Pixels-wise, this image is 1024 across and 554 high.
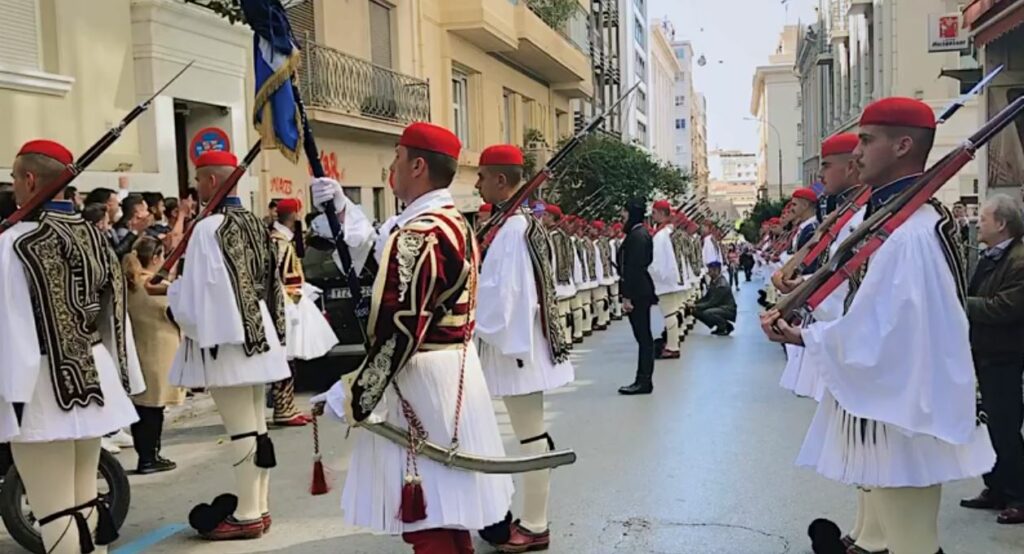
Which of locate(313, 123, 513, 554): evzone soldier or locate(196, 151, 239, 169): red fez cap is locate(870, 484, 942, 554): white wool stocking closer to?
locate(313, 123, 513, 554): evzone soldier

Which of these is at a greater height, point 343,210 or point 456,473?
point 343,210

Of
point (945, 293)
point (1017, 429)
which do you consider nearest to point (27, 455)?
point (945, 293)

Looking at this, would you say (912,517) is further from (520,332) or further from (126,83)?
(126,83)

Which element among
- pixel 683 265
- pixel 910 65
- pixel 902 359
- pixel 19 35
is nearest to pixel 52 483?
pixel 902 359

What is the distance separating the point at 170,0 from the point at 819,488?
10.5 m

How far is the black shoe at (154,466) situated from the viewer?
780 cm

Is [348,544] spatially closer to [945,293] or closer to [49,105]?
[945,293]

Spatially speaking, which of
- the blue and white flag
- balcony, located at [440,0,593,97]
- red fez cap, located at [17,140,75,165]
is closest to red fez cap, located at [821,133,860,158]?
the blue and white flag

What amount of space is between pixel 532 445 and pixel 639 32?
7378cm

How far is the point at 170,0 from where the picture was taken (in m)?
13.7

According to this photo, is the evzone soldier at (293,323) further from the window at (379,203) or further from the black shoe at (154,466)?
the window at (379,203)

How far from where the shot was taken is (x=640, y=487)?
7.11 m

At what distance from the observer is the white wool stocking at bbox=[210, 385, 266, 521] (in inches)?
231

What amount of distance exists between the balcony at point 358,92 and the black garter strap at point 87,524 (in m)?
12.4
